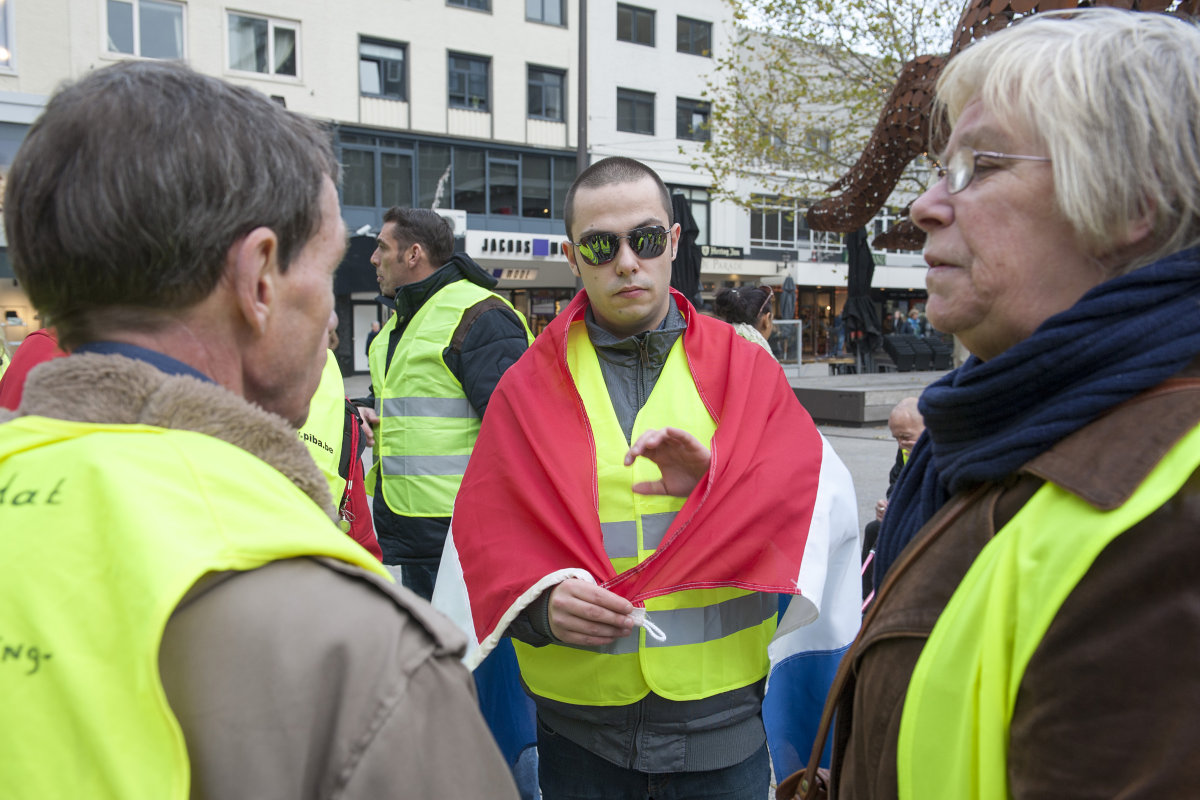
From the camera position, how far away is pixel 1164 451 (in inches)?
40.8

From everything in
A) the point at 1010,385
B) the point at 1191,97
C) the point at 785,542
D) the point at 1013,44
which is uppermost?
the point at 1013,44

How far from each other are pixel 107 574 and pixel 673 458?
1433mm

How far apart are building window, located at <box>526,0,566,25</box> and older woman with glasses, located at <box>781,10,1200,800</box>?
26514 millimetres

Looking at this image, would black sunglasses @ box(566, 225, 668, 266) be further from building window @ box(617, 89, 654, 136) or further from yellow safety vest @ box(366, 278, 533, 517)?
building window @ box(617, 89, 654, 136)

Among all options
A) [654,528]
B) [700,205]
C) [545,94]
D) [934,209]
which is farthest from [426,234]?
[700,205]

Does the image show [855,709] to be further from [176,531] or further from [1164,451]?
[176,531]

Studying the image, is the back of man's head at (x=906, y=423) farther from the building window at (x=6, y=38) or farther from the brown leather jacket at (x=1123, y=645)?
the building window at (x=6, y=38)

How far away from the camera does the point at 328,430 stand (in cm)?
331

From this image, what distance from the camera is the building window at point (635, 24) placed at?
1077 inches

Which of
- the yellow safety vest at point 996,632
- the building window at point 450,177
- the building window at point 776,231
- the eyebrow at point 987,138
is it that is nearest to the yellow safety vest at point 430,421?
the eyebrow at point 987,138

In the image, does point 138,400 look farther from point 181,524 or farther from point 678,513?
point 678,513

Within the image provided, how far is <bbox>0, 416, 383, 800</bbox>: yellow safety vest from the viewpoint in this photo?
77 cm

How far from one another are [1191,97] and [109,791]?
4.72 feet

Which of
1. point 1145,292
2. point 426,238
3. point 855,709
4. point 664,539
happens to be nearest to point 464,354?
point 426,238
